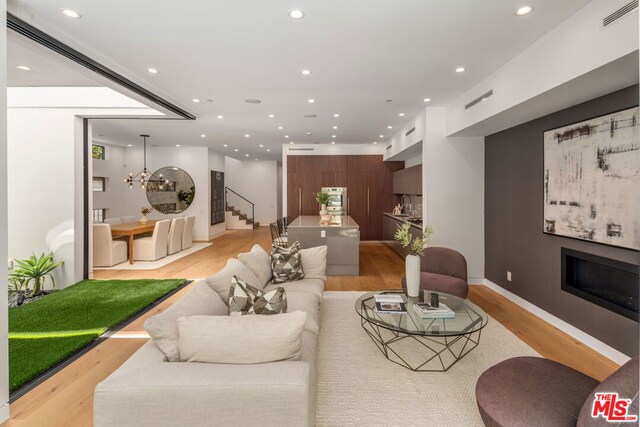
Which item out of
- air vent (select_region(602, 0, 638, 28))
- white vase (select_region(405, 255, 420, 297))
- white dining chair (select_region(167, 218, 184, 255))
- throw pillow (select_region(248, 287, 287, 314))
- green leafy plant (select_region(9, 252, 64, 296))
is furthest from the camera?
white dining chair (select_region(167, 218, 184, 255))

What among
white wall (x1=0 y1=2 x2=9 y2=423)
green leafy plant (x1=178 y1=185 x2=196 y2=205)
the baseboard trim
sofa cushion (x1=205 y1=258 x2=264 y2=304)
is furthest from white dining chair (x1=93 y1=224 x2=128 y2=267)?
the baseboard trim

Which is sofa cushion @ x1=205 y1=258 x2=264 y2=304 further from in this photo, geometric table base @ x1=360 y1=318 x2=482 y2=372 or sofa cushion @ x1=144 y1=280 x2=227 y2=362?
geometric table base @ x1=360 y1=318 x2=482 y2=372

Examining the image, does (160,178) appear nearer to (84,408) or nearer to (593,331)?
(84,408)

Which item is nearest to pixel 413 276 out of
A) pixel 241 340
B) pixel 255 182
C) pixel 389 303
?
pixel 389 303

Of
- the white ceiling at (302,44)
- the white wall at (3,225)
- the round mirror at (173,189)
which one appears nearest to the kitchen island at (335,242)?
the white ceiling at (302,44)

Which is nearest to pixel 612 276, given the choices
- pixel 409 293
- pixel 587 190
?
pixel 587 190

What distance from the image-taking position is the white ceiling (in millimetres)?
2652

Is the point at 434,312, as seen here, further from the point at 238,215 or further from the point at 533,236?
the point at 238,215

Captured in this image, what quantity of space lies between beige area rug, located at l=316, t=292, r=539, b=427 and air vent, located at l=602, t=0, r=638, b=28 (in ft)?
9.13

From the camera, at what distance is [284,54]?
11.5 feet

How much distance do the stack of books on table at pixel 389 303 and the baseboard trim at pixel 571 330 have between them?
6.31 feet

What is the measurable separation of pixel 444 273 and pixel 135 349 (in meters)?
Answer: 3.76

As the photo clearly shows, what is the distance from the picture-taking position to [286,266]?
13.5 ft

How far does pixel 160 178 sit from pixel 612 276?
36.0ft
